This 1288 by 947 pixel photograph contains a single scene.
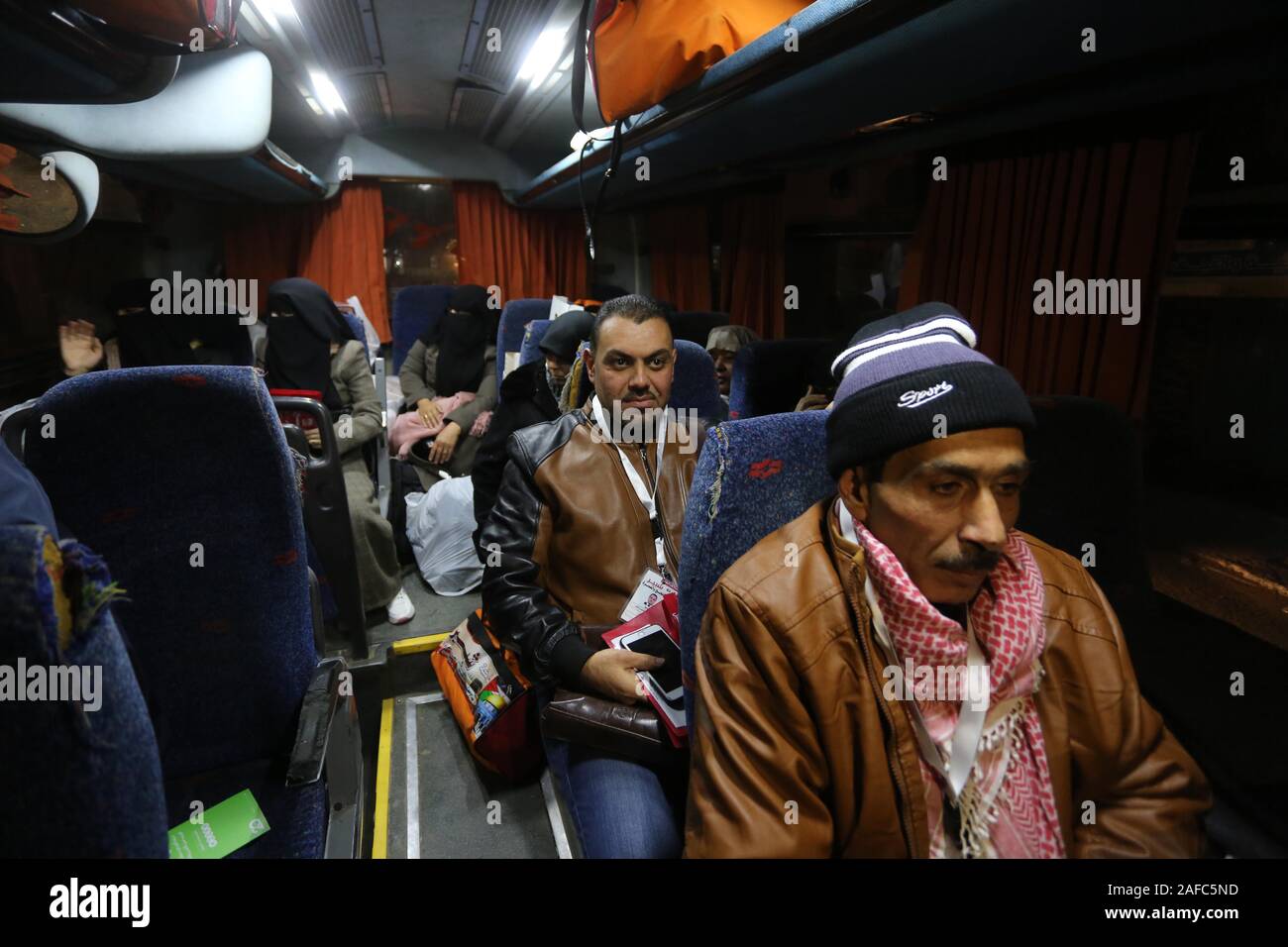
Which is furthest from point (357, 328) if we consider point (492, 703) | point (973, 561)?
point (973, 561)

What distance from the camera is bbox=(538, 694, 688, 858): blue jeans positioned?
1.40m

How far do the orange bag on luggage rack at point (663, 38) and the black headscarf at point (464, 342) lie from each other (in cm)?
264

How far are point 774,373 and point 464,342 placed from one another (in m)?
2.89

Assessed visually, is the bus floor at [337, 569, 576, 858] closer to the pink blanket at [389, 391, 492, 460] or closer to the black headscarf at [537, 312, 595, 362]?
the black headscarf at [537, 312, 595, 362]

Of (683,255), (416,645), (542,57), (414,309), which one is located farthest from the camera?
→ (683,255)

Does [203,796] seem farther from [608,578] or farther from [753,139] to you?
[753,139]

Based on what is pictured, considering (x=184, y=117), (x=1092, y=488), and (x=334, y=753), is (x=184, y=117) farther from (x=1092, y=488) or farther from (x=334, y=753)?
(x=1092, y=488)

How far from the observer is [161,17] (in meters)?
1.33

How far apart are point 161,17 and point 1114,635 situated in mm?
2289

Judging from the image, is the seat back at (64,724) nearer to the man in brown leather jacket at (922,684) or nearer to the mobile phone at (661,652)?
the man in brown leather jacket at (922,684)

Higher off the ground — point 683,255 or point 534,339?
point 683,255

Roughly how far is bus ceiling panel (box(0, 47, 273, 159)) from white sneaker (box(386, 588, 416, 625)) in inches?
85.1

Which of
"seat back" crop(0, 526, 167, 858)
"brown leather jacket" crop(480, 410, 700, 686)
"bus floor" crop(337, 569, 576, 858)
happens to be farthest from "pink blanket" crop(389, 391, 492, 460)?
"seat back" crop(0, 526, 167, 858)

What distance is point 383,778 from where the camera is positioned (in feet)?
7.54
